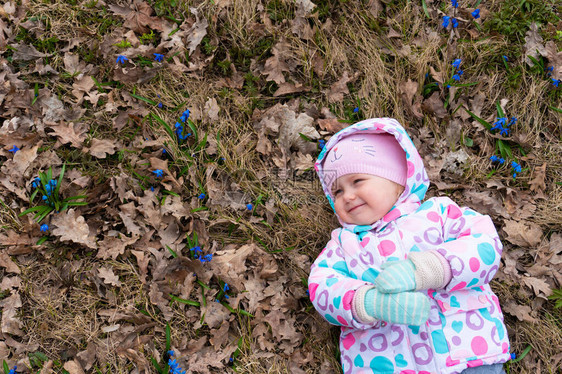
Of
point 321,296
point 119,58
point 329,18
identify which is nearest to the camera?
point 321,296

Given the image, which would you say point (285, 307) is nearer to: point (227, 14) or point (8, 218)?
point (8, 218)

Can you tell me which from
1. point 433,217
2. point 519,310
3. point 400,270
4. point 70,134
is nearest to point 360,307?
point 400,270

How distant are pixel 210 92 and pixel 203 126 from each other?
1.28 feet

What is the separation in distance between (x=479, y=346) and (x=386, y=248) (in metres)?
0.93

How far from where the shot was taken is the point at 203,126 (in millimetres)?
4371

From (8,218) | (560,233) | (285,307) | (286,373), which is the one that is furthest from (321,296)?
(8,218)

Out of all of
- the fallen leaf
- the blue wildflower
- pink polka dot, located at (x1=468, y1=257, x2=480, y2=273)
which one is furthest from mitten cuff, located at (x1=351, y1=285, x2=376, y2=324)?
the blue wildflower

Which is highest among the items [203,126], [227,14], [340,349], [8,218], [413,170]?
[227,14]

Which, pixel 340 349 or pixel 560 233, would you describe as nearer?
pixel 340 349

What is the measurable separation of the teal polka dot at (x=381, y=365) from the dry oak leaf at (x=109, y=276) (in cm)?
216

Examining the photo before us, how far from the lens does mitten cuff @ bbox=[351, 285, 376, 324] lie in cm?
304

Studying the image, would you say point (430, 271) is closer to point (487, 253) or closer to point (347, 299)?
point (487, 253)

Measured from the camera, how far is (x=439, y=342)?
124 inches

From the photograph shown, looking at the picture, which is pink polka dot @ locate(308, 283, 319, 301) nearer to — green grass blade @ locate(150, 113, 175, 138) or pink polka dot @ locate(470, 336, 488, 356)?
pink polka dot @ locate(470, 336, 488, 356)
